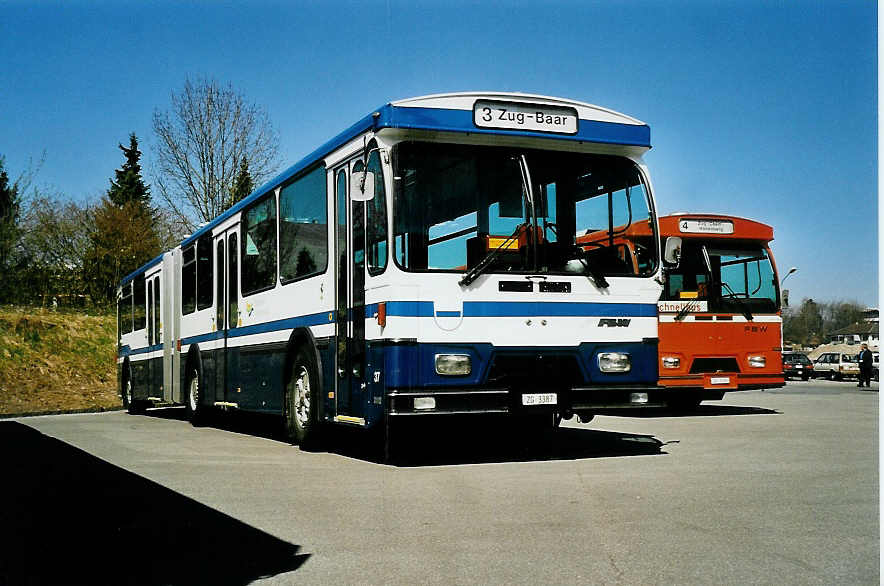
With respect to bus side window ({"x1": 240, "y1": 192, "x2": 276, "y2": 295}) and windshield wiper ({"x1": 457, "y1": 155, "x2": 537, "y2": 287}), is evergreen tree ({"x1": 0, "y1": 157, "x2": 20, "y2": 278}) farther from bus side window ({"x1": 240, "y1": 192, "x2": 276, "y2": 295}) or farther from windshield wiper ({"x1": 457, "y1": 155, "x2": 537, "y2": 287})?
windshield wiper ({"x1": 457, "y1": 155, "x2": 537, "y2": 287})

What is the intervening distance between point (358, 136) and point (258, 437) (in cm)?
602

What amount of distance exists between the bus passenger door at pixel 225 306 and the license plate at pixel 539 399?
6.27 meters

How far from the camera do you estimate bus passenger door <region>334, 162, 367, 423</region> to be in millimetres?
10117

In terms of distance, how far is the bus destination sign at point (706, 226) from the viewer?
17.9 meters

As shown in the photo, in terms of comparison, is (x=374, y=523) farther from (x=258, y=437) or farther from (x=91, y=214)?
(x=91, y=214)

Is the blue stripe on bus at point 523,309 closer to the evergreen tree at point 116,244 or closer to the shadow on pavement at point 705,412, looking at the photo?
→ the shadow on pavement at point 705,412

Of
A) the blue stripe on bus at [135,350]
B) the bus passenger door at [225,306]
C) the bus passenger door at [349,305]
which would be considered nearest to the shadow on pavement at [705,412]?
the bus passenger door at [225,306]

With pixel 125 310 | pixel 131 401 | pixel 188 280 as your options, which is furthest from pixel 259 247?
pixel 125 310

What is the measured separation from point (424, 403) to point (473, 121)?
278 cm

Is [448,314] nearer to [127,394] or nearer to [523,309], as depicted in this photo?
[523,309]

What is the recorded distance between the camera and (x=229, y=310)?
600 inches

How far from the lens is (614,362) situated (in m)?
10.3

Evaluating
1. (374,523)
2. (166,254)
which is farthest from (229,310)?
(374,523)

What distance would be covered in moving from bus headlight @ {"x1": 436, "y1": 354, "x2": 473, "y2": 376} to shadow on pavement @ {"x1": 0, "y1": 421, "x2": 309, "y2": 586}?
271cm
